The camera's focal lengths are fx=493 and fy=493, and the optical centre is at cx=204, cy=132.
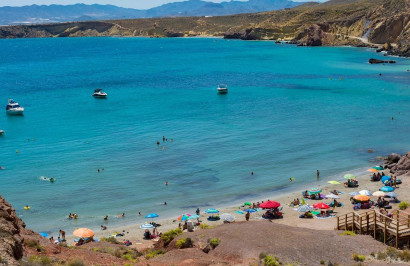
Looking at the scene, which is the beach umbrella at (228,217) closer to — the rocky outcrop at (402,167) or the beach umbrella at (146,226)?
the beach umbrella at (146,226)

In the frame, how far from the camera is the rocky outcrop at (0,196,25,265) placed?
14.8 metres

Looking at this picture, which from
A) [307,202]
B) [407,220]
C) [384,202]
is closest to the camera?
[407,220]

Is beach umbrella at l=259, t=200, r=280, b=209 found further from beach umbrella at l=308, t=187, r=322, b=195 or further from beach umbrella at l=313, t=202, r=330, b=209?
beach umbrella at l=308, t=187, r=322, b=195

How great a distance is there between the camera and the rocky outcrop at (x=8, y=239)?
1485 cm

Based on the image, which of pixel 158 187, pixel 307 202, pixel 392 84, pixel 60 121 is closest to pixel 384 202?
pixel 307 202

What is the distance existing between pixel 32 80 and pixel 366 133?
7631 centimetres

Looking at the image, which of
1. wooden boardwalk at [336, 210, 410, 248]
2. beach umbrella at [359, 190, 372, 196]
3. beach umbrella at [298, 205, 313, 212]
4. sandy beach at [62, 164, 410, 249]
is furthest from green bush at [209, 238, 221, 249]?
beach umbrella at [359, 190, 372, 196]

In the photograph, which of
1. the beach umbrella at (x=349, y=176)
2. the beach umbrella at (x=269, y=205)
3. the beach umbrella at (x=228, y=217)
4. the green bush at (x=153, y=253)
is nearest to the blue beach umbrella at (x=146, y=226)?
the beach umbrella at (x=228, y=217)

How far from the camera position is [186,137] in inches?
2028

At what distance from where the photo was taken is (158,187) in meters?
37.9

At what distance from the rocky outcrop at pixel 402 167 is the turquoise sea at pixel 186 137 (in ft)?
10.2

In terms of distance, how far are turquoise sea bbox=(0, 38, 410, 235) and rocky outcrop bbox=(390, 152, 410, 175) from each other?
3115mm

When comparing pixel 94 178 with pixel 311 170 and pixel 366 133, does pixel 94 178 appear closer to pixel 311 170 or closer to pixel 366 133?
pixel 311 170

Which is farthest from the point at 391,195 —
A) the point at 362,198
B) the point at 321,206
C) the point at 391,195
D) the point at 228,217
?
the point at 228,217
